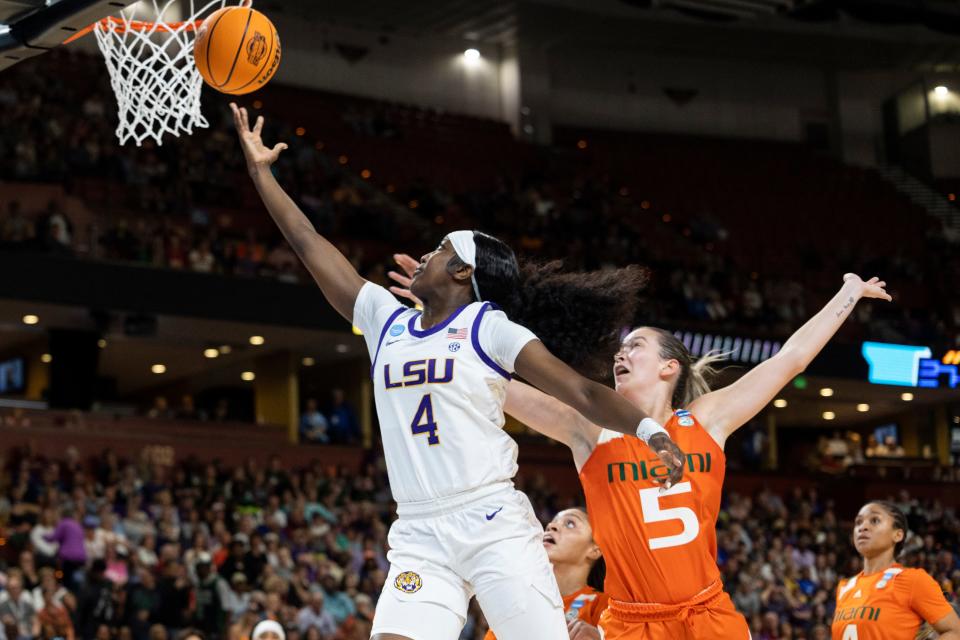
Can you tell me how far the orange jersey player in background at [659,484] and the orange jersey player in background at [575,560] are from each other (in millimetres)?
509

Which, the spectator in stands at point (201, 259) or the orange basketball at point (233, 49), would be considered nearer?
the orange basketball at point (233, 49)

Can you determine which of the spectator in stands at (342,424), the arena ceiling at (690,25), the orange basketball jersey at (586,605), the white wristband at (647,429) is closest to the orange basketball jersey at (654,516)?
the orange basketball jersey at (586,605)

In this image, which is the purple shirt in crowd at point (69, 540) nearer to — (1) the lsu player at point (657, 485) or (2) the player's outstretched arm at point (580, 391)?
(1) the lsu player at point (657, 485)

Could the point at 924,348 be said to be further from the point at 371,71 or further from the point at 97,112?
the point at 97,112

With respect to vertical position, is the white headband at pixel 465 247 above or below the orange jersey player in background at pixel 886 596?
above

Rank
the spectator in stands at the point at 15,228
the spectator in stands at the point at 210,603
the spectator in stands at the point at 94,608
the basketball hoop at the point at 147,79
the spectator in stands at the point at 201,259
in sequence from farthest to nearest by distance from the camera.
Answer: the spectator in stands at the point at 201,259 < the spectator in stands at the point at 15,228 < the spectator in stands at the point at 210,603 < the spectator in stands at the point at 94,608 < the basketball hoop at the point at 147,79

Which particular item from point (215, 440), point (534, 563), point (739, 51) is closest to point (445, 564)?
point (534, 563)

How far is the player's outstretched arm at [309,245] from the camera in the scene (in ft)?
15.1

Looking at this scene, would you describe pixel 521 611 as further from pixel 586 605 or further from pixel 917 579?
pixel 917 579

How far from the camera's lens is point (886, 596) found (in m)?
6.87

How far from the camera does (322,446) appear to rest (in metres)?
20.6

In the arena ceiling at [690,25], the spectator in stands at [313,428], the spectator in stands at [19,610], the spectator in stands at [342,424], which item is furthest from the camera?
the arena ceiling at [690,25]

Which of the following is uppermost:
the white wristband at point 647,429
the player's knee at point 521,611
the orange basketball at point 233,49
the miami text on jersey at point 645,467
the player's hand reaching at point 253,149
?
the orange basketball at point 233,49

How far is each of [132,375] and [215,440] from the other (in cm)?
699
